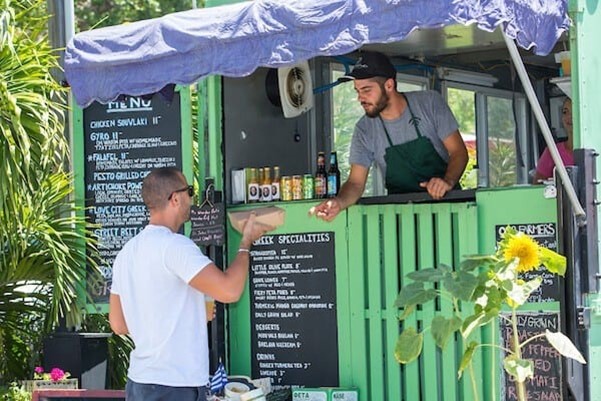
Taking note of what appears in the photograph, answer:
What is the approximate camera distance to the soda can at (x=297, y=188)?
7027 mm

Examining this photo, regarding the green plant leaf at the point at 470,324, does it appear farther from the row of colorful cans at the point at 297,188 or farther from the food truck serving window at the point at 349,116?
the food truck serving window at the point at 349,116

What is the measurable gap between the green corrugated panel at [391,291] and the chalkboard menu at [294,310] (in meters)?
0.32

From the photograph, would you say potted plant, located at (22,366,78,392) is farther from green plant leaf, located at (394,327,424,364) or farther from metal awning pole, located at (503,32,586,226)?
metal awning pole, located at (503,32,586,226)

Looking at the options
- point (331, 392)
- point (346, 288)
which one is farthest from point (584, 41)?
point (331, 392)

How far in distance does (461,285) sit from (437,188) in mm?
1008

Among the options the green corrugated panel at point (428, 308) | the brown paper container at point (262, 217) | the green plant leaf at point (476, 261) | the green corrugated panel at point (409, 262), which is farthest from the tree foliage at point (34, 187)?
the green plant leaf at point (476, 261)

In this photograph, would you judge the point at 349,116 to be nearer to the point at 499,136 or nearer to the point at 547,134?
the point at 499,136

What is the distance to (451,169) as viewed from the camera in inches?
264

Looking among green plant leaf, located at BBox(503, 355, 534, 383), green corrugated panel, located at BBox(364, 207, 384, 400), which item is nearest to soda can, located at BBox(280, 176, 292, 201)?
green corrugated panel, located at BBox(364, 207, 384, 400)

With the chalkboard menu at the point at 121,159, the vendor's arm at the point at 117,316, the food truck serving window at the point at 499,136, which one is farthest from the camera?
the food truck serving window at the point at 499,136

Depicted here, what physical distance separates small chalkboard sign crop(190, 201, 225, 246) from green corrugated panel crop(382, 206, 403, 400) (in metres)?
0.99

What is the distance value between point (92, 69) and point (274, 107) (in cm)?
166

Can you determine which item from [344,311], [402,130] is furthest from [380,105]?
[344,311]

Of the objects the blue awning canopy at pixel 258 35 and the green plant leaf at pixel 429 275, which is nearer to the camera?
the blue awning canopy at pixel 258 35
